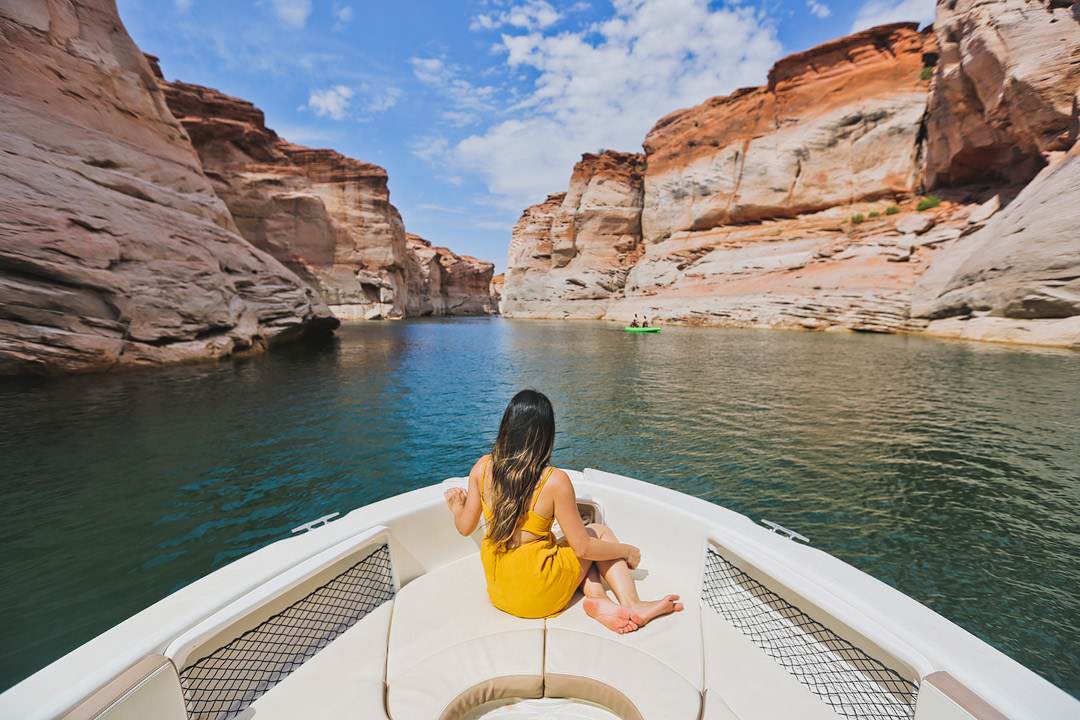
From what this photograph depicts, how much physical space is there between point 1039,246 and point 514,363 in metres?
18.9

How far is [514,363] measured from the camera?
15.0 metres

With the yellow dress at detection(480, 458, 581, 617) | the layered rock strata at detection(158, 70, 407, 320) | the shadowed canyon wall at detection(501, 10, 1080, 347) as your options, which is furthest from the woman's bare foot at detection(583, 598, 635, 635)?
the layered rock strata at detection(158, 70, 407, 320)

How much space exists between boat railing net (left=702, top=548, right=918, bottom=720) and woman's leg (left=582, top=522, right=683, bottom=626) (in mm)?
268

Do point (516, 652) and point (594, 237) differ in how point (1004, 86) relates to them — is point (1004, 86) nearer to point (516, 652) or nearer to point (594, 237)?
point (516, 652)

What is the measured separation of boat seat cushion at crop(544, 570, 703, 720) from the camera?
1.61m

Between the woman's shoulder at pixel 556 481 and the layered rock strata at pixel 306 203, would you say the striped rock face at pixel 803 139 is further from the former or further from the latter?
the woman's shoulder at pixel 556 481

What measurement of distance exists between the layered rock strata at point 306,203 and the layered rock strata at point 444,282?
12374 mm

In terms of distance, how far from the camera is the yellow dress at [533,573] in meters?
2.03

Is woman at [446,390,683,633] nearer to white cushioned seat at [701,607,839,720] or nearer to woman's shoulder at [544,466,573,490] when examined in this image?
woman's shoulder at [544,466,573,490]

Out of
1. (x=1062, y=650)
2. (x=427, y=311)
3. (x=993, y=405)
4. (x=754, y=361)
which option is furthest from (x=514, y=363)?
(x=427, y=311)

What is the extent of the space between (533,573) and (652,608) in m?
0.65

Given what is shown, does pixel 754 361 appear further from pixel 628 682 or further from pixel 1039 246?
pixel 628 682

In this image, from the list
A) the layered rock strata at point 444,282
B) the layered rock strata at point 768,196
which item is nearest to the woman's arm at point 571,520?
the layered rock strata at point 768,196

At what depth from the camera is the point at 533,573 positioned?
2023 mm
